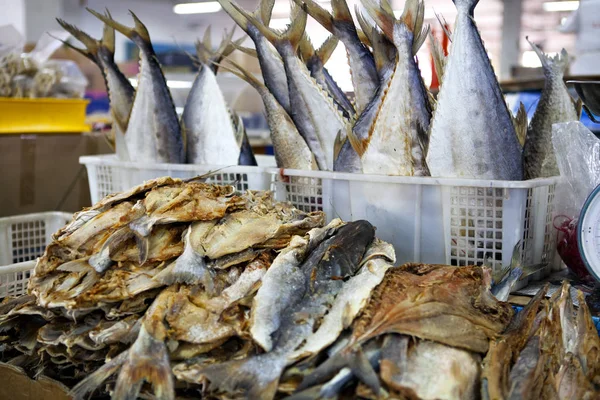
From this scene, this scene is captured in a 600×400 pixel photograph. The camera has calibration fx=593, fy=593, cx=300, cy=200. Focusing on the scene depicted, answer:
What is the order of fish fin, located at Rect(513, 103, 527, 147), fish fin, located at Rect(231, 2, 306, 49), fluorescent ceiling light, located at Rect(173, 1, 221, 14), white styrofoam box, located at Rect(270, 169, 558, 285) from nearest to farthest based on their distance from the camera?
white styrofoam box, located at Rect(270, 169, 558, 285) → fish fin, located at Rect(513, 103, 527, 147) → fish fin, located at Rect(231, 2, 306, 49) → fluorescent ceiling light, located at Rect(173, 1, 221, 14)

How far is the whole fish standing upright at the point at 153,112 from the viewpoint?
2.45 m

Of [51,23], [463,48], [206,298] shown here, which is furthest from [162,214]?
[51,23]

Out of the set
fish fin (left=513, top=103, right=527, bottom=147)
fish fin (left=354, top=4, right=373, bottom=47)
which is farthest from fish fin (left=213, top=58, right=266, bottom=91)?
fish fin (left=513, top=103, right=527, bottom=147)

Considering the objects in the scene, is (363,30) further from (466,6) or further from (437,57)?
(466,6)

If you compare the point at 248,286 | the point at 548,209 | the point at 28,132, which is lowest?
the point at 248,286

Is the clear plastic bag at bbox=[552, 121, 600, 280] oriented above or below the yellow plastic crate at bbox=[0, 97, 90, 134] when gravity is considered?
below

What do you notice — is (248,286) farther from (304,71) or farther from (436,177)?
(304,71)

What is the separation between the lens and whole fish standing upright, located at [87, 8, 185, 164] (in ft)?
8.04

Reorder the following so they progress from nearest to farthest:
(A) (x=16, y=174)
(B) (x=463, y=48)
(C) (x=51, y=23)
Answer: (B) (x=463, y=48), (A) (x=16, y=174), (C) (x=51, y=23)

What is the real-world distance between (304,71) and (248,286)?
0.92m

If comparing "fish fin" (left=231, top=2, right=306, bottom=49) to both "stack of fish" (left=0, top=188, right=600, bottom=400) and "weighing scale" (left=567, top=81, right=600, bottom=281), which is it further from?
"weighing scale" (left=567, top=81, right=600, bottom=281)

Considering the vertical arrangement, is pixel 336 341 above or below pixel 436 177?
below

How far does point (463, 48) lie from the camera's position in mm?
1707

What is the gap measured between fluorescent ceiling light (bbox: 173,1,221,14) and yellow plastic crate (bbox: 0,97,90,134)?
28.7 feet
